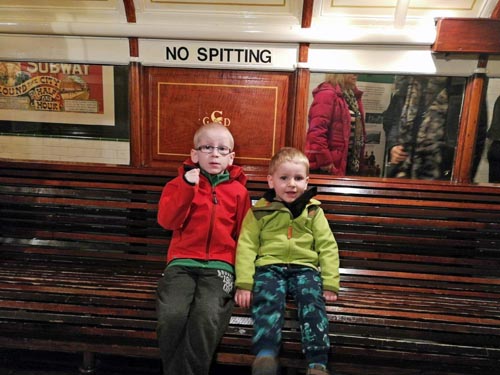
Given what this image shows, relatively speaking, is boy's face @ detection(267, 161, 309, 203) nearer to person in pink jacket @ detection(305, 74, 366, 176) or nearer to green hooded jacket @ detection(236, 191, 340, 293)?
green hooded jacket @ detection(236, 191, 340, 293)

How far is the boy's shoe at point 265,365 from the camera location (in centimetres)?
192

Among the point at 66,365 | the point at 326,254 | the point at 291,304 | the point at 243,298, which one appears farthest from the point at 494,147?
the point at 66,365

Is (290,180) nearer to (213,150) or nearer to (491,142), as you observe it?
(213,150)

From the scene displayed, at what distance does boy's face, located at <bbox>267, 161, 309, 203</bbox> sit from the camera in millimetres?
2385

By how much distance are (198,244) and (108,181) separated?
1.08 meters

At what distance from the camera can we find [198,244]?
2.42m

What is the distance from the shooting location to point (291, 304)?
2.26 m

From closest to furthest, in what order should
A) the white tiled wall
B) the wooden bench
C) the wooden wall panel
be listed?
the wooden bench < the wooden wall panel < the white tiled wall

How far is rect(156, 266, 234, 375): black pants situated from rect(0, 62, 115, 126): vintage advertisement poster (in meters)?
1.78

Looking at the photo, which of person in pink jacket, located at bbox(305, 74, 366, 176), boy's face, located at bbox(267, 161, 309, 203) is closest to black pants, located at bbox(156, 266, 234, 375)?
boy's face, located at bbox(267, 161, 309, 203)

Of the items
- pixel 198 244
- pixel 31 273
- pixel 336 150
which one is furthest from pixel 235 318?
pixel 336 150

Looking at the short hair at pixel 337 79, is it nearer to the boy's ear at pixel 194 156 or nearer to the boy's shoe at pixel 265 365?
the boy's ear at pixel 194 156

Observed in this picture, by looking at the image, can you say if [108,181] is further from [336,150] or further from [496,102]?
[496,102]

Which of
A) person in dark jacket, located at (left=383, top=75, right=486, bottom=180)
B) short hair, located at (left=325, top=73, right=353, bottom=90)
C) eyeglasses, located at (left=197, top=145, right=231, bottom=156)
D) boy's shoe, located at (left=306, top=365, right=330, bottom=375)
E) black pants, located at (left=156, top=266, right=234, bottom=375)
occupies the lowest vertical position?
boy's shoe, located at (left=306, top=365, right=330, bottom=375)
